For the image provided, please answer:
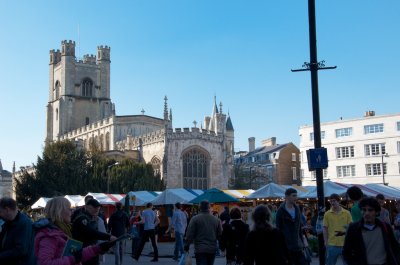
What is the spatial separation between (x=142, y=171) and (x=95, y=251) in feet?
164

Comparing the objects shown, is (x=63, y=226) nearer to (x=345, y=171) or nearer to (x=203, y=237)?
(x=203, y=237)

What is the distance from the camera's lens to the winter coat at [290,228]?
8.28 m

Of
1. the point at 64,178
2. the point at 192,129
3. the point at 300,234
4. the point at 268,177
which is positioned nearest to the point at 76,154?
the point at 64,178

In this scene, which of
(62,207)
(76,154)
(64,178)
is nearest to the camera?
(62,207)

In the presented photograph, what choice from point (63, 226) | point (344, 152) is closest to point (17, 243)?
point (63, 226)

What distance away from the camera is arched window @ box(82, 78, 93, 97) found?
8512 cm

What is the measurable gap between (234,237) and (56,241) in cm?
516

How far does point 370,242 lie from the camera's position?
566 cm

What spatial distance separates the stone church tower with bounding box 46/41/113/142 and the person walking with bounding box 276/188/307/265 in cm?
7688

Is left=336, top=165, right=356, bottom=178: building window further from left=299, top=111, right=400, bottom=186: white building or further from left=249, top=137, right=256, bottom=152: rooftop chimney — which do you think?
left=249, top=137, right=256, bottom=152: rooftop chimney

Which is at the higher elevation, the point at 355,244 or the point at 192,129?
the point at 192,129

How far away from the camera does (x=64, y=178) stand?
174 feet

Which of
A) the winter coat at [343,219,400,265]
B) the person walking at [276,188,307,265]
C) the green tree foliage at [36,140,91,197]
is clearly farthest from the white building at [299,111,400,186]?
the winter coat at [343,219,400,265]

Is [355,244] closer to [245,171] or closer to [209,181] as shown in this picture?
[209,181]
